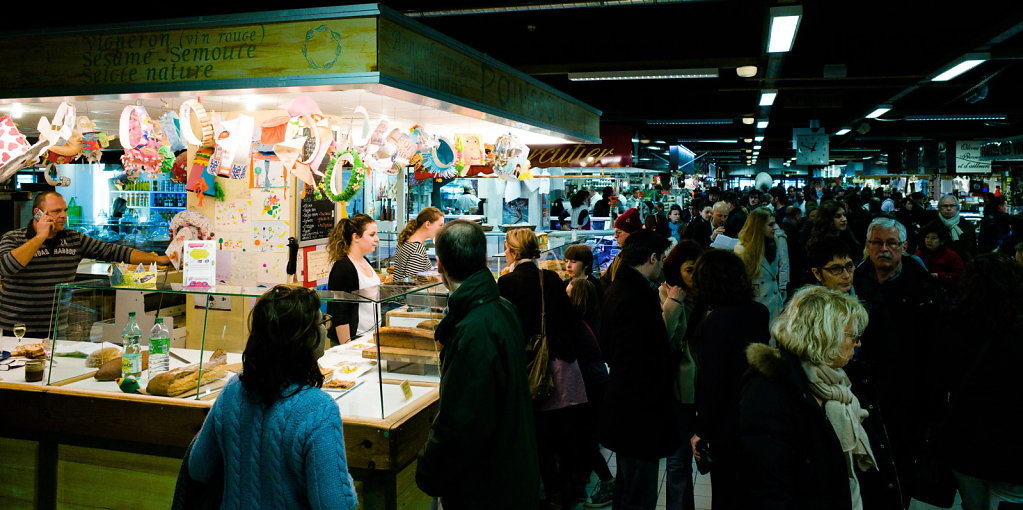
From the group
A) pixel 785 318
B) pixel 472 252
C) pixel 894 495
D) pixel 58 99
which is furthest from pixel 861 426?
pixel 58 99

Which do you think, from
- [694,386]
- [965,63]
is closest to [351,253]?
[694,386]

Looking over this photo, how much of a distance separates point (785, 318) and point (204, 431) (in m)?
2.11

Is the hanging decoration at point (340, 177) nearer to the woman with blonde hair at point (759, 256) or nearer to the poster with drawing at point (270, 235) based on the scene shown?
the poster with drawing at point (270, 235)

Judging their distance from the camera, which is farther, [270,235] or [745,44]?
[745,44]

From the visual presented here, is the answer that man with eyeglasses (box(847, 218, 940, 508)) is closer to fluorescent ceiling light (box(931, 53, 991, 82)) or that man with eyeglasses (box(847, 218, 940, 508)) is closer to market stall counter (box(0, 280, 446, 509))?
market stall counter (box(0, 280, 446, 509))

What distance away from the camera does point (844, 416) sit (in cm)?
238

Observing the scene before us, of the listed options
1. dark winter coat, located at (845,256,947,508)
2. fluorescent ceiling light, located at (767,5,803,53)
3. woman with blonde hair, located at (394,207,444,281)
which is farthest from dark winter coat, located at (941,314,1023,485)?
woman with blonde hair, located at (394,207,444,281)

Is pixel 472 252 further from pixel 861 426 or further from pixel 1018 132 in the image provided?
pixel 1018 132

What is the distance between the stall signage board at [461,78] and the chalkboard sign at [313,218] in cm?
223

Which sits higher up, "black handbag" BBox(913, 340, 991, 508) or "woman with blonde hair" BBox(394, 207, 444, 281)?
"woman with blonde hair" BBox(394, 207, 444, 281)

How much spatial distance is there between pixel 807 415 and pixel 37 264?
5345 millimetres

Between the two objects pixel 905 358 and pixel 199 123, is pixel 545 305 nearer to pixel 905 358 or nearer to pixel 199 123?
pixel 905 358

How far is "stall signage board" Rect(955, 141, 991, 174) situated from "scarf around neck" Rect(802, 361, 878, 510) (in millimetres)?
21801

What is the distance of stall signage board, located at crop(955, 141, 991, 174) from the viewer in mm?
20078
